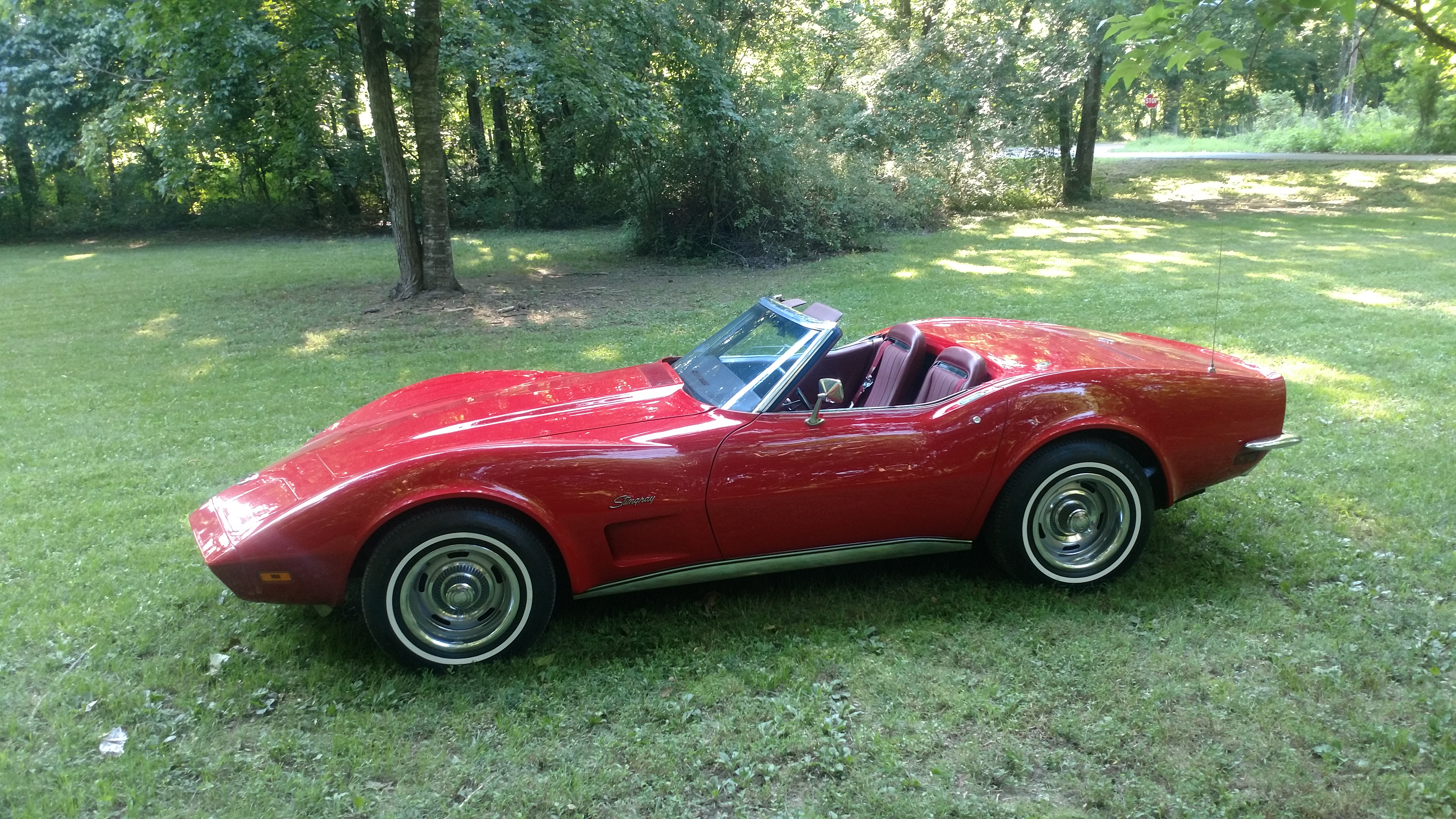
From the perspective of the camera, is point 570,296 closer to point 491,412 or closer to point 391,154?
point 391,154

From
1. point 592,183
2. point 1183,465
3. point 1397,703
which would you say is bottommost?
point 1397,703

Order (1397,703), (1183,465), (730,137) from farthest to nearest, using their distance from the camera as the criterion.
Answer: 1. (730,137)
2. (1183,465)
3. (1397,703)

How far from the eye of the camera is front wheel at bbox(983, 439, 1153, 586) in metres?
3.74

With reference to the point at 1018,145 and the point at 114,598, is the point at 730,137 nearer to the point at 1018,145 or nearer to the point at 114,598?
the point at 1018,145

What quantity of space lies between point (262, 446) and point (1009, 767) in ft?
17.3

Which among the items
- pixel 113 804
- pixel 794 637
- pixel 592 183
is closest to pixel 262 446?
pixel 113 804

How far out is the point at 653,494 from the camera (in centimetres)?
339

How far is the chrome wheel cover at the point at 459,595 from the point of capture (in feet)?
10.8

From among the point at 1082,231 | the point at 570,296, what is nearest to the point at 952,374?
the point at 570,296

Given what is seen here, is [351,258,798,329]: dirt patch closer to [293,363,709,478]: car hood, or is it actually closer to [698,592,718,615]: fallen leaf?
[293,363,709,478]: car hood

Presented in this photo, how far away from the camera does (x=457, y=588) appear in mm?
3340

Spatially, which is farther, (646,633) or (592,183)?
(592,183)

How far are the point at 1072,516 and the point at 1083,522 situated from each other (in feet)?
0.20

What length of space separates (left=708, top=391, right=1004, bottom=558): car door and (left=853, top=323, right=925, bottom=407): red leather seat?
514 millimetres
